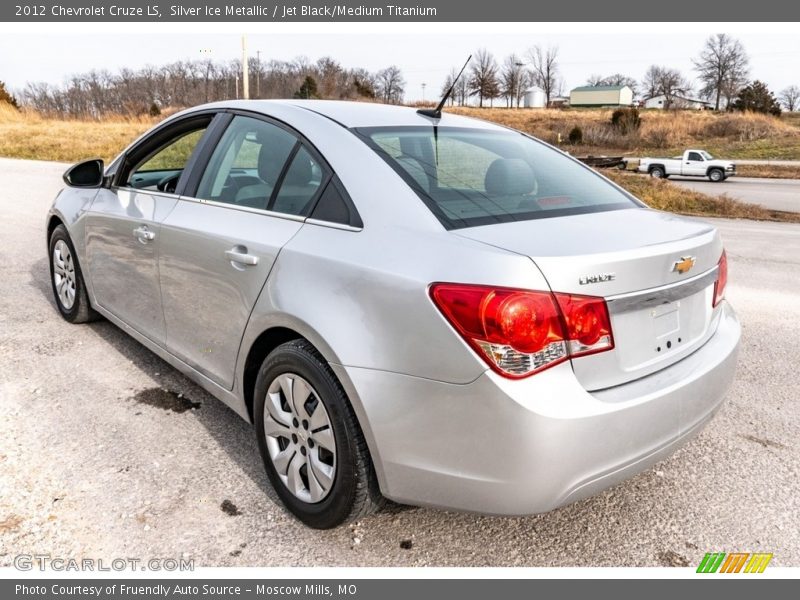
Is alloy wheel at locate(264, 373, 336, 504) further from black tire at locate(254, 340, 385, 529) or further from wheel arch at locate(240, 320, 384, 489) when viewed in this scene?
wheel arch at locate(240, 320, 384, 489)

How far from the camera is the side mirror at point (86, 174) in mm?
4373

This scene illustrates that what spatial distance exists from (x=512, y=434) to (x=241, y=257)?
1416 mm

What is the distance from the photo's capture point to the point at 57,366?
4.14m

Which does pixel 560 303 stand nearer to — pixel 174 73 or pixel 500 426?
pixel 500 426

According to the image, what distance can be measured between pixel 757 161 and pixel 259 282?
4235cm

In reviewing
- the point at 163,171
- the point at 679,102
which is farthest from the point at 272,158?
the point at 679,102

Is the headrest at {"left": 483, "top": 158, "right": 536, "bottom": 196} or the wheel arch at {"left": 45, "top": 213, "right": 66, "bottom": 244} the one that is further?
the wheel arch at {"left": 45, "top": 213, "right": 66, "bottom": 244}

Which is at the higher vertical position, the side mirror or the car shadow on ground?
the side mirror

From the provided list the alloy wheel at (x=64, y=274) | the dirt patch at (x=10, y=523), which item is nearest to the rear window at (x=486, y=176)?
the dirt patch at (x=10, y=523)

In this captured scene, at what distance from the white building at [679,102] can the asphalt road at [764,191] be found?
64.9 metres

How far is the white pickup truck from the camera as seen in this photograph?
29.5 metres

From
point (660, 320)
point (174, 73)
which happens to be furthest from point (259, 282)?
point (174, 73)

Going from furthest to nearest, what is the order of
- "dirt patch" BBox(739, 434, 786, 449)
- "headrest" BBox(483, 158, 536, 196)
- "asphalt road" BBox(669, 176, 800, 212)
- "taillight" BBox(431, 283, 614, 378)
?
"asphalt road" BBox(669, 176, 800, 212) → "dirt patch" BBox(739, 434, 786, 449) → "headrest" BBox(483, 158, 536, 196) → "taillight" BBox(431, 283, 614, 378)

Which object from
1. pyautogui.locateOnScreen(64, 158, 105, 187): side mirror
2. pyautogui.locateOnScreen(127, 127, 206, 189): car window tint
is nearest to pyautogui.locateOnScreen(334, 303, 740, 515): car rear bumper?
pyautogui.locateOnScreen(127, 127, 206, 189): car window tint
